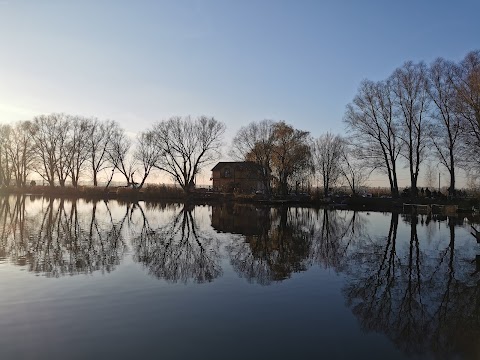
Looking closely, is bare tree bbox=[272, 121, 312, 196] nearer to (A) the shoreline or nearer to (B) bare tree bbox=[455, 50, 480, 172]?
(A) the shoreline

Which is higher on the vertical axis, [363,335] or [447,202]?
[447,202]

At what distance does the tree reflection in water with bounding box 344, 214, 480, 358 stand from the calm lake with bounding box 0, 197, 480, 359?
0.04m

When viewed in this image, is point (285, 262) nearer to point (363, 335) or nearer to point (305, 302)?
point (305, 302)

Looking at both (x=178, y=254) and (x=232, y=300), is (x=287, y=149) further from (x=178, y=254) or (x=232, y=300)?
(x=232, y=300)

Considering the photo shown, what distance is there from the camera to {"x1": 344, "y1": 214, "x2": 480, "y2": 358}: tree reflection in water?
708cm

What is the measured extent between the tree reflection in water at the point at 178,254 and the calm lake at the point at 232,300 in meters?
0.07

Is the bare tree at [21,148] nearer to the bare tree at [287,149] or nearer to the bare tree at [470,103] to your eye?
the bare tree at [287,149]

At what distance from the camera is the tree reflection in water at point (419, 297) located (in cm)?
708

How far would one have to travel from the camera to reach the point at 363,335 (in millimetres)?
7184

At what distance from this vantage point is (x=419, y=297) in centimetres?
974

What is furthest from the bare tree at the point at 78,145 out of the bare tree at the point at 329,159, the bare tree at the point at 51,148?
the bare tree at the point at 329,159

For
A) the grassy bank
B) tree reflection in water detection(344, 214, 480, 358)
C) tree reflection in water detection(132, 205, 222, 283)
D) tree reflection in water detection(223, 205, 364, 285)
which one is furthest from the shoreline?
tree reflection in water detection(132, 205, 222, 283)

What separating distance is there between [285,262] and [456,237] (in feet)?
40.9

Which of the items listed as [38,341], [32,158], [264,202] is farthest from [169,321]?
[32,158]
